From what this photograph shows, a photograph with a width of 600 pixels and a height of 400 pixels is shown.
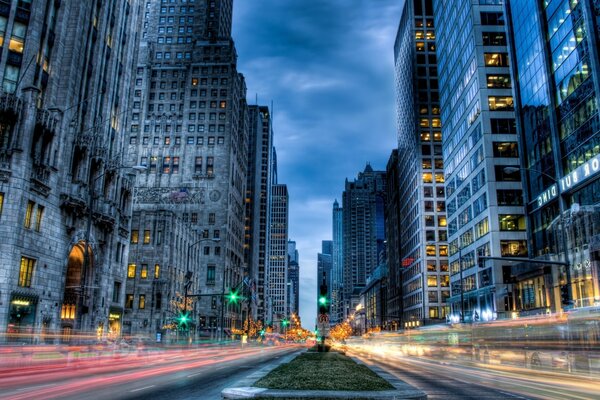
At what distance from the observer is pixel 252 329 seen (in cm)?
14412

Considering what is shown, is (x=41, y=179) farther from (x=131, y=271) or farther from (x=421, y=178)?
(x=421, y=178)

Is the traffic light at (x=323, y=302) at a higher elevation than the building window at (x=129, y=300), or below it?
below

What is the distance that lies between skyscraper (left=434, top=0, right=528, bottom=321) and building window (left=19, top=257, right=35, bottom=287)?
49202 mm

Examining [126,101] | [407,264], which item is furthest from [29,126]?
[407,264]

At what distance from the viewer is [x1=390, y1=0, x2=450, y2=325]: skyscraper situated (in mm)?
118500

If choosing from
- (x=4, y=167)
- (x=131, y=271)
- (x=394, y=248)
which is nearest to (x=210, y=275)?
(x=131, y=271)

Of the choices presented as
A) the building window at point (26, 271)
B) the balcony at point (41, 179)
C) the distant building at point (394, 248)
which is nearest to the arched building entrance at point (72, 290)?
the building window at point (26, 271)

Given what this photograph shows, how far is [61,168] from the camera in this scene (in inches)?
1831

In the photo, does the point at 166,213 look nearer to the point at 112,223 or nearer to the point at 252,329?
the point at 112,223

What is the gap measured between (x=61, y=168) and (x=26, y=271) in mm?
10321

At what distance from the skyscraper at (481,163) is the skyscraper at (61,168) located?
146ft

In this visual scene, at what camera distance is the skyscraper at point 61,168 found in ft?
130

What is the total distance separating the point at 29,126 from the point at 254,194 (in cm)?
15171

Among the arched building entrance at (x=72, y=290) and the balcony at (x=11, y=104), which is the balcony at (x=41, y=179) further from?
the arched building entrance at (x=72, y=290)
